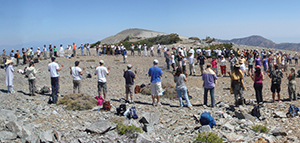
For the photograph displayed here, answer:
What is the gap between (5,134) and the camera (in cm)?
→ 680

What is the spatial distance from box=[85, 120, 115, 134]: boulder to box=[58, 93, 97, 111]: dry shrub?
2.26 m

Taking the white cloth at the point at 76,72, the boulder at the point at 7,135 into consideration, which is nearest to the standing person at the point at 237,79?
the white cloth at the point at 76,72

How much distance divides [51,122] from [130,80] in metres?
3.59

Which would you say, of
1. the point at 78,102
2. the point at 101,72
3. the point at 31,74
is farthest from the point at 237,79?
the point at 31,74

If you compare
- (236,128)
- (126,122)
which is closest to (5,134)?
(126,122)

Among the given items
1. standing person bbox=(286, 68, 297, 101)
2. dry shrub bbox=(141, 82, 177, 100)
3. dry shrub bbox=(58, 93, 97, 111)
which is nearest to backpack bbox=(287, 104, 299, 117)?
standing person bbox=(286, 68, 297, 101)

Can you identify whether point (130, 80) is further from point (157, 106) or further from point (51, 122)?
point (51, 122)

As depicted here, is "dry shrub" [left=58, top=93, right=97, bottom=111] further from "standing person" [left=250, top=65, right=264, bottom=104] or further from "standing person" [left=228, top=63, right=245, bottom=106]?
"standing person" [left=250, top=65, right=264, bottom=104]

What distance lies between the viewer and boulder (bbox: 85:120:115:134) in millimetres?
7371

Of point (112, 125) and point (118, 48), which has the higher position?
point (118, 48)

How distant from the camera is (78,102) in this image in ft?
32.6

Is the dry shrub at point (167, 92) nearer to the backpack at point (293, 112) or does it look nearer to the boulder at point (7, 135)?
the backpack at point (293, 112)

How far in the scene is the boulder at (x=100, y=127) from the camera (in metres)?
7.37

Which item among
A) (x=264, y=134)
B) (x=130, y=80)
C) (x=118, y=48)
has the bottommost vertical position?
(x=264, y=134)
